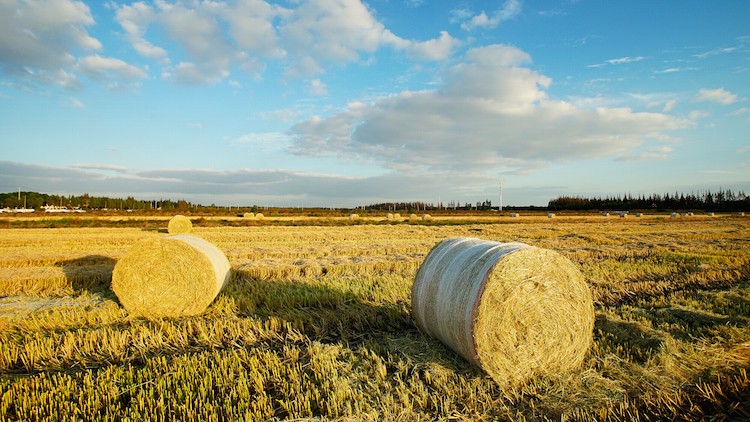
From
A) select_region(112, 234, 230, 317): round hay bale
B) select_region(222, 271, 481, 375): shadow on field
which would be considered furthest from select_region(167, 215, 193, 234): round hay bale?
select_region(112, 234, 230, 317): round hay bale

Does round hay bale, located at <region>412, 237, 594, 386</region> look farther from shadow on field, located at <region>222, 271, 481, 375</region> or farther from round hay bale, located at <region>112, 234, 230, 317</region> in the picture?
round hay bale, located at <region>112, 234, 230, 317</region>

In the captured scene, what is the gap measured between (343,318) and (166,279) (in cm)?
346

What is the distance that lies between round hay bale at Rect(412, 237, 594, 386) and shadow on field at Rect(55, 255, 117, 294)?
7645 millimetres

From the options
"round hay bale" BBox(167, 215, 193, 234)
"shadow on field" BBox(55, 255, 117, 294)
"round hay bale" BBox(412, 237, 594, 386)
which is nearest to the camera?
"round hay bale" BBox(412, 237, 594, 386)

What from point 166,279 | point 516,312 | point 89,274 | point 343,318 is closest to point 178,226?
point 89,274

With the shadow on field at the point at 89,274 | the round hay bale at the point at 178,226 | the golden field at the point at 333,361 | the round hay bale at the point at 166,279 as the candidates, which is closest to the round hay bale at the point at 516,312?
the golden field at the point at 333,361

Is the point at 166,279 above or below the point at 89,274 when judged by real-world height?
above

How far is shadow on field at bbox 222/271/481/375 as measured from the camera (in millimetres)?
4602

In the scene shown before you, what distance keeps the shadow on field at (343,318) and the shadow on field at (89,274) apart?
3156mm

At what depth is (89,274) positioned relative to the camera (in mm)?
8984

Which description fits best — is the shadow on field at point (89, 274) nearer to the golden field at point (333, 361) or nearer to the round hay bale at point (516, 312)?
the golden field at point (333, 361)

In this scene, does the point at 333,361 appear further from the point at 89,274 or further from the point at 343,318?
the point at 89,274

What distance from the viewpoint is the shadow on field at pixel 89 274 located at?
325 inches

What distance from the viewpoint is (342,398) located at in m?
3.48
